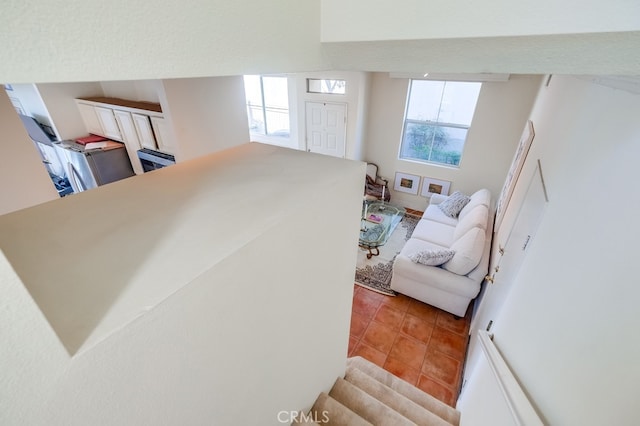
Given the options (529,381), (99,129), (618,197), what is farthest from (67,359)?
(99,129)

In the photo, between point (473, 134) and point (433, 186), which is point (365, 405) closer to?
point (433, 186)

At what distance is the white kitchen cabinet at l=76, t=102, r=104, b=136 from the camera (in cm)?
363

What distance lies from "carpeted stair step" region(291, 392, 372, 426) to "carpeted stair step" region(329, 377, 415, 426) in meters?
0.19

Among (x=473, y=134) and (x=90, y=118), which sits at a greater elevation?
(x=90, y=118)

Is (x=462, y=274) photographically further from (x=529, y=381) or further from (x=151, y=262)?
(x=151, y=262)

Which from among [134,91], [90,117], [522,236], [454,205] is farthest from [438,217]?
[90,117]

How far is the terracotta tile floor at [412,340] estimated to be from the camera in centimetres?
267

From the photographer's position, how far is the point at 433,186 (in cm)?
541

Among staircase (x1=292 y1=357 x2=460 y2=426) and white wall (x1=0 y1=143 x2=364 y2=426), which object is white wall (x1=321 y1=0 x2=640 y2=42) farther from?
staircase (x1=292 y1=357 x2=460 y2=426)

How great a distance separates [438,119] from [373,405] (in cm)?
482

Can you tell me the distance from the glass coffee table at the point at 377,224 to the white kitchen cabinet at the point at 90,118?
3.86 m

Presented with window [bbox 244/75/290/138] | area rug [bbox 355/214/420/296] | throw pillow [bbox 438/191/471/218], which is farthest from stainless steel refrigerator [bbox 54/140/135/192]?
throw pillow [bbox 438/191/471/218]

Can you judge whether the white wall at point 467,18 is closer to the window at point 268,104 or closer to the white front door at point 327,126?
the white front door at point 327,126

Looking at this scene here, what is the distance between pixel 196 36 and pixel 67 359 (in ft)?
2.05
